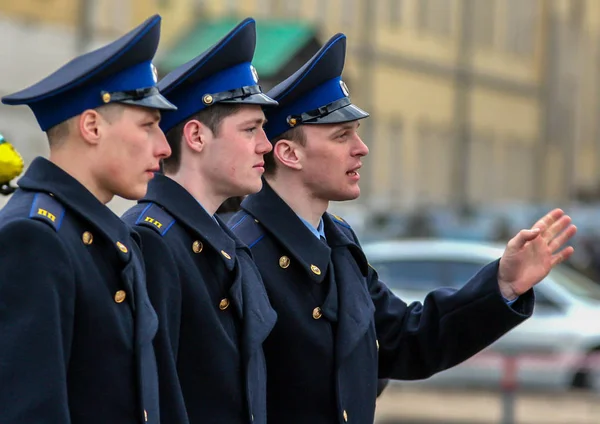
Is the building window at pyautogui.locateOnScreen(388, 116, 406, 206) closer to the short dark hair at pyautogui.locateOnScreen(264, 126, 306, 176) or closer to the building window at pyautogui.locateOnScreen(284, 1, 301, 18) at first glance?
the building window at pyautogui.locateOnScreen(284, 1, 301, 18)

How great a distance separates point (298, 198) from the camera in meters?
4.61

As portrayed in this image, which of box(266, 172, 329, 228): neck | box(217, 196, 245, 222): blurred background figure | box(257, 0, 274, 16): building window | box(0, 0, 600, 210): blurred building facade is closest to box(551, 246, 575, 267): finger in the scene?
box(266, 172, 329, 228): neck

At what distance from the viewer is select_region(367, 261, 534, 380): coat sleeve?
484 centimetres

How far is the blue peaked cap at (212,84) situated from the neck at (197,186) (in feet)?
0.43

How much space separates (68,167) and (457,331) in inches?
66.8

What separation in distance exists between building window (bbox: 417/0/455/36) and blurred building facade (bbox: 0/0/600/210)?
2 cm

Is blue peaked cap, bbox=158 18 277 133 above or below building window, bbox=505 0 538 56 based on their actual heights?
above

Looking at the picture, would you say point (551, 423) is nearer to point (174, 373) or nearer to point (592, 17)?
point (174, 373)

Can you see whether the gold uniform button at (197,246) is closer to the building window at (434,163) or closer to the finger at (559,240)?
the finger at (559,240)

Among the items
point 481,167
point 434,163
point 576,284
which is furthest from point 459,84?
point 576,284

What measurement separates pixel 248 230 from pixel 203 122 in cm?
47

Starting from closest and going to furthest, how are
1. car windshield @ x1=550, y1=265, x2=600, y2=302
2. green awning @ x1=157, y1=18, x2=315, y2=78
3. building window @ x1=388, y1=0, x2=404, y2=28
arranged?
green awning @ x1=157, y1=18, x2=315, y2=78 < car windshield @ x1=550, y1=265, x2=600, y2=302 < building window @ x1=388, y1=0, x2=404, y2=28

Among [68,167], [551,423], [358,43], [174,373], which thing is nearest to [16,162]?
[68,167]

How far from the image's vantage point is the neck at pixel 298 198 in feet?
15.1
